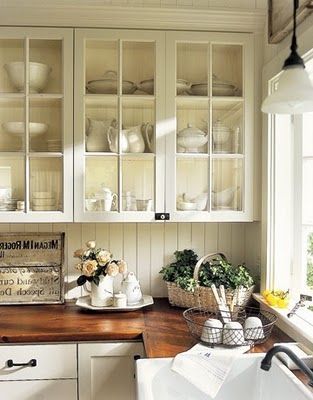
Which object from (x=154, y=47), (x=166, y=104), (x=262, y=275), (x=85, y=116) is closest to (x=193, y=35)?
(x=154, y=47)

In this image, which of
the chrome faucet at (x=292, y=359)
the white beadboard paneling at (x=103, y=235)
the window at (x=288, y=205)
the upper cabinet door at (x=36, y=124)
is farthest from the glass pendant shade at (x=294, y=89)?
the white beadboard paneling at (x=103, y=235)

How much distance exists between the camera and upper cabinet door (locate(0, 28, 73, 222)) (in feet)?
6.95

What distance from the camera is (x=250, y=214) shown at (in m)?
2.19

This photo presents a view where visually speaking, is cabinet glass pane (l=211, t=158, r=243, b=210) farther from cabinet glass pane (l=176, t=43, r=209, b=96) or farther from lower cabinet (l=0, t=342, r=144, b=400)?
lower cabinet (l=0, t=342, r=144, b=400)

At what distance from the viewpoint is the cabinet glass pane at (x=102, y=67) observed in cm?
216

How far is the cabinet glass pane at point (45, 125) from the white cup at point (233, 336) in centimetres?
116

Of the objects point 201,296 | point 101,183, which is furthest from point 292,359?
point 101,183

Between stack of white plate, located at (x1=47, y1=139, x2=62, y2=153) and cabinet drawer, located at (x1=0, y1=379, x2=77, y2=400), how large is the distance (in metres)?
1.06

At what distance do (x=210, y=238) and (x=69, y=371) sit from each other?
3.42 feet

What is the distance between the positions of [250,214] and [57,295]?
1.09m

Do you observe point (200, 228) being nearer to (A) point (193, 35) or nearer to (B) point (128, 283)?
(B) point (128, 283)

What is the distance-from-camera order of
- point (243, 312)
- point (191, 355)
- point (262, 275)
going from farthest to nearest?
point (262, 275)
point (243, 312)
point (191, 355)

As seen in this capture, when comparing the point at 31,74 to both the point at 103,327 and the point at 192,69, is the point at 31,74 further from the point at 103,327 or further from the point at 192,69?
the point at 103,327

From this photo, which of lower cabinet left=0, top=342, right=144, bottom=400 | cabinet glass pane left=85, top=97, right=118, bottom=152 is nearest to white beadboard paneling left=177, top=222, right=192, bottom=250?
cabinet glass pane left=85, top=97, right=118, bottom=152
